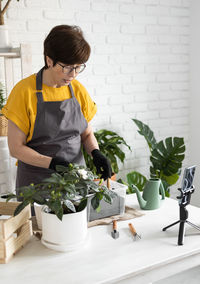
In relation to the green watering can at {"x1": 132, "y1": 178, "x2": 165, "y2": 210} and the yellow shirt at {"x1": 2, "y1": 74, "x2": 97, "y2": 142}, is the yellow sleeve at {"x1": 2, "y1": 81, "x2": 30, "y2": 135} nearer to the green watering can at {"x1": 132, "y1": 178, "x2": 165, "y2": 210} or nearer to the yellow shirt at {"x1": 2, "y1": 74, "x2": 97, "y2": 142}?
the yellow shirt at {"x1": 2, "y1": 74, "x2": 97, "y2": 142}

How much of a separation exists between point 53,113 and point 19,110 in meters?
0.20

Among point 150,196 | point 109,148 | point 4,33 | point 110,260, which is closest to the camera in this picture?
point 110,260

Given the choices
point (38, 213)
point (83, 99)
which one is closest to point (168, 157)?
point (83, 99)

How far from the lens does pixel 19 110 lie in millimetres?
1958

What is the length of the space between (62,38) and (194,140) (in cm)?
264

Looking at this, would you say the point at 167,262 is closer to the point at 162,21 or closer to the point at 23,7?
the point at 23,7

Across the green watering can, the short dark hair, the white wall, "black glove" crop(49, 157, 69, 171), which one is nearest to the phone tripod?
the green watering can

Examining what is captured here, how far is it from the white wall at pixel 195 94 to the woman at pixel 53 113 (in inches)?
79.6

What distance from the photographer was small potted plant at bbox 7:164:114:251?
4.15 ft

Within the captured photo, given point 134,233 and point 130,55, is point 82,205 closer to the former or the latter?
point 134,233

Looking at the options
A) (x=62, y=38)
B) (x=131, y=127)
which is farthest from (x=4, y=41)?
(x=131, y=127)

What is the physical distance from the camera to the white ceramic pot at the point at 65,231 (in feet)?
4.28

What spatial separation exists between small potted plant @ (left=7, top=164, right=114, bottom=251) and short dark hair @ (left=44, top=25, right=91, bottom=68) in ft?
2.10

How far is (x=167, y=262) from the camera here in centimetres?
127
